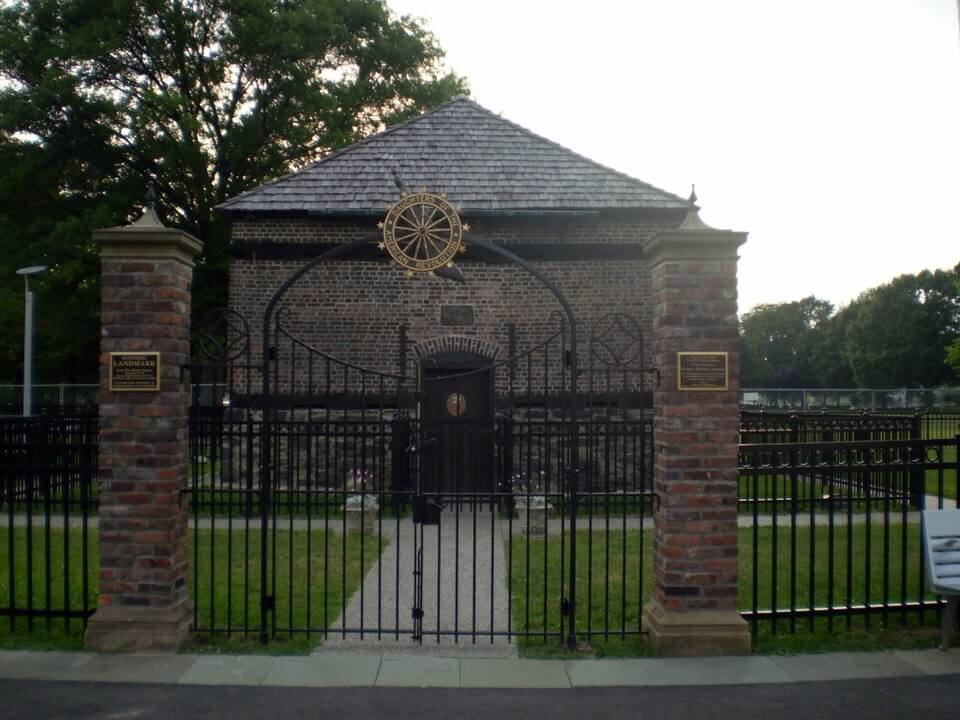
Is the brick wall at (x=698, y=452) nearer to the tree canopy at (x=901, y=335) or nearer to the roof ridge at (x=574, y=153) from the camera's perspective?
the roof ridge at (x=574, y=153)

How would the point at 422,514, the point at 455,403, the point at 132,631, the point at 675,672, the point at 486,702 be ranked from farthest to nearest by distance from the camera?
the point at 455,403 → the point at 422,514 → the point at 132,631 → the point at 675,672 → the point at 486,702

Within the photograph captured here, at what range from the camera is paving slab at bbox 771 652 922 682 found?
5.07 metres

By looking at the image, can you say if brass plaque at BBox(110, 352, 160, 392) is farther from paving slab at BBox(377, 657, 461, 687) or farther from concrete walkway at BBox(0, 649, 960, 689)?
paving slab at BBox(377, 657, 461, 687)

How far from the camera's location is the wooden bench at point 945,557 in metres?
5.50

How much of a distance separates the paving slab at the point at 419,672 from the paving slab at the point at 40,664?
1.98m

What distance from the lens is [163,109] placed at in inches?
861

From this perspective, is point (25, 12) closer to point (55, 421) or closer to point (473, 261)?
point (55, 421)

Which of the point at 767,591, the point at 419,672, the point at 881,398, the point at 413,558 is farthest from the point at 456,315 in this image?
the point at 881,398

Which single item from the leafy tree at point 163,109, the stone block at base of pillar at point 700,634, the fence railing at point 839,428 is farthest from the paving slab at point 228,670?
the leafy tree at point 163,109

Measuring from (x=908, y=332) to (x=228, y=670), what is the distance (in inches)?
2606

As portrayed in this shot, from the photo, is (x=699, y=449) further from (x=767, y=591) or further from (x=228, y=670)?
(x=228, y=670)

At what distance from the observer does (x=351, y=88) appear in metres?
24.7

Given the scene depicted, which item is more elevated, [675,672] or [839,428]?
[839,428]

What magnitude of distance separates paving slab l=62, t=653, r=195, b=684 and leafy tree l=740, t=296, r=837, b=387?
7352 centimetres
